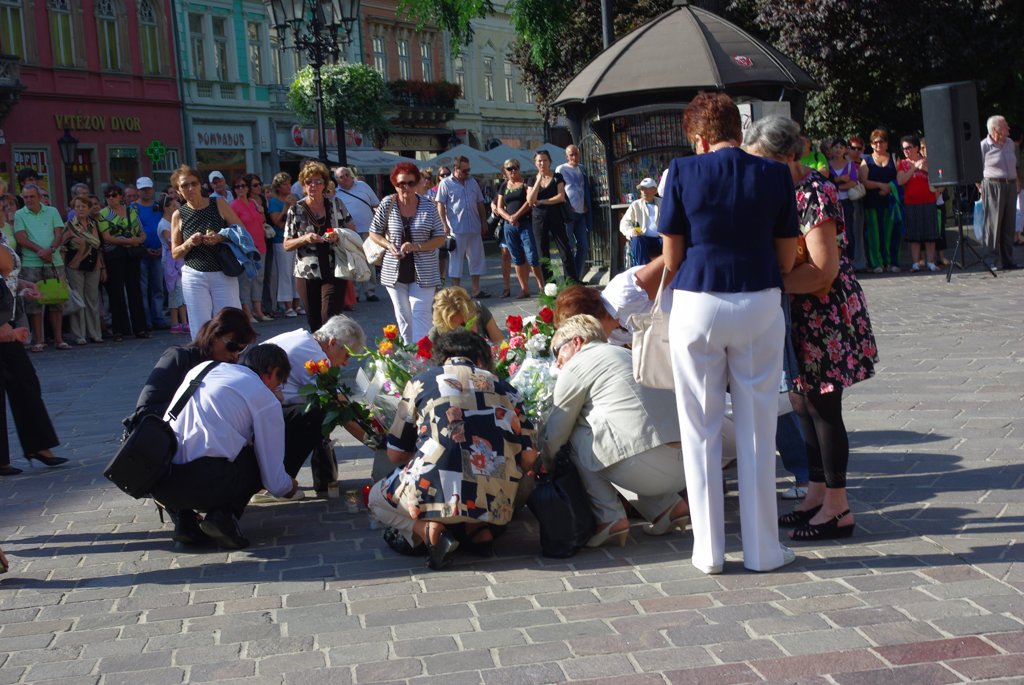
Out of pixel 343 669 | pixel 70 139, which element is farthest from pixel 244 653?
pixel 70 139

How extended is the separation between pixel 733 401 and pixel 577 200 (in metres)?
13.0

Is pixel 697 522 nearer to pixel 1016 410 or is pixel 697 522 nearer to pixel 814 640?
pixel 814 640

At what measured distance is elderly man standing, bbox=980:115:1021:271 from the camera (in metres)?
17.3

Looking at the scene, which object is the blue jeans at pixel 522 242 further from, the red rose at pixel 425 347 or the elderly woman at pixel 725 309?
the elderly woman at pixel 725 309

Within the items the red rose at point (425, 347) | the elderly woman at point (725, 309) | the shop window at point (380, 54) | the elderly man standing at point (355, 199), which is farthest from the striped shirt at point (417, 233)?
the shop window at point (380, 54)

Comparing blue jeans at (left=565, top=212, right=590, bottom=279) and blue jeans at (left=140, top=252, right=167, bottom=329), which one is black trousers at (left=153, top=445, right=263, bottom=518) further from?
blue jeans at (left=565, top=212, right=590, bottom=279)

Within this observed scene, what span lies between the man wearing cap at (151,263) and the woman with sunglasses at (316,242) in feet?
20.7

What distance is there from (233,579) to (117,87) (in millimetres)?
36065

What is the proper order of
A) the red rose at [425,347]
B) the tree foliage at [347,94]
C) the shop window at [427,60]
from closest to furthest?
the red rose at [425,347]
the tree foliage at [347,94]
the shop window at [427,60]

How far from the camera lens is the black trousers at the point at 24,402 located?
8836 mm

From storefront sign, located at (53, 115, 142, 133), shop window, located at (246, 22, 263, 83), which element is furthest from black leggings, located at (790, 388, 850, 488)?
shop window, located at (246, 22, 263, 83)

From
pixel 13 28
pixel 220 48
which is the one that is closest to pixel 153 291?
pixel 13 28

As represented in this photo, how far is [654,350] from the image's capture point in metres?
5.70

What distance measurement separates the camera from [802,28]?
24.2 m
